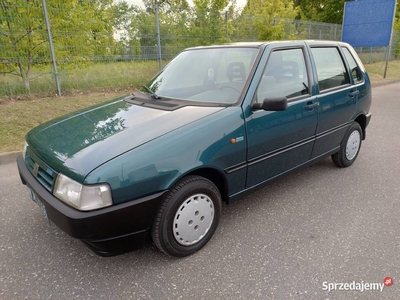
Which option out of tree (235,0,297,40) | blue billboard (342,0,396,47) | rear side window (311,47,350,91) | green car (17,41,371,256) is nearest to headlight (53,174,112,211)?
green car (17,41,371,256)

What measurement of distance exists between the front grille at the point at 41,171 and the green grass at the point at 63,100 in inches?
105

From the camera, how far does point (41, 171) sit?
231 centimetres

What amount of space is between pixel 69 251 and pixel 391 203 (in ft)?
10.7

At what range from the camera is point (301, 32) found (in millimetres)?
13664

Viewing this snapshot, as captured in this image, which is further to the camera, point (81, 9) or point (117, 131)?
point (81, 9)

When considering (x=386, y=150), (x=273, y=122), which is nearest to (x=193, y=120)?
(x=273, y=122)

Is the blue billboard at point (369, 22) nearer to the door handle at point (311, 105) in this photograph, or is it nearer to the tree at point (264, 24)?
the tree at point (264, 24)

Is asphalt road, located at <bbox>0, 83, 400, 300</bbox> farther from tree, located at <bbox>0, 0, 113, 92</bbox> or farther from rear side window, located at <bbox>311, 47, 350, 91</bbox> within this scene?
tree, located at <bbox>0, 0, 113, 92</bbox>

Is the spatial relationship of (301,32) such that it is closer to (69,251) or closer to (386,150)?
(386,150)

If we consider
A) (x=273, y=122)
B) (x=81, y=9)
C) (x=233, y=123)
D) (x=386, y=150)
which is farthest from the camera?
(x=81, y=9)

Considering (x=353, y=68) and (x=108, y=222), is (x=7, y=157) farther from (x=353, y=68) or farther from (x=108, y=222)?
(x=353, y=68)

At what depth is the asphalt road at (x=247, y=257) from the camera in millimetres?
2105

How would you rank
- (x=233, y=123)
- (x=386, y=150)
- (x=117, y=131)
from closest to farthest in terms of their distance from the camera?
(x=117, y=131)
(x=233, y=123)
(x=386, y=150)

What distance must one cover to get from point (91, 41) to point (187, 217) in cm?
672
